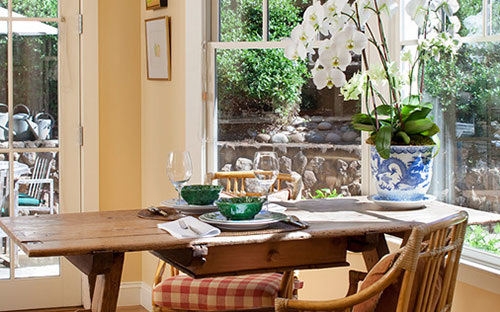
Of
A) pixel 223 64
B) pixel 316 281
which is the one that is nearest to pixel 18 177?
pixel 223 64

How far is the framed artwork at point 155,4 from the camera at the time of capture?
14.0ft

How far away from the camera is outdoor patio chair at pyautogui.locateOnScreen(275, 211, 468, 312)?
6.52 ft

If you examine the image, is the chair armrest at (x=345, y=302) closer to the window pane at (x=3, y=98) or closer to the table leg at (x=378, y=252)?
the table leg at (x=378, y=252)

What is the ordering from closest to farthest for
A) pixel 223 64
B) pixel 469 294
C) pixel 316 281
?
pixel 469 294 < pixel 316 281 < pixel 223 64

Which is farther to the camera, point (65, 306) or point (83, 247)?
point (65, 306)

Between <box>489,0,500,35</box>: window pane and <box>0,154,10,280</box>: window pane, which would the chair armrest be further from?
<box>0,154,10,280</box>: window pane

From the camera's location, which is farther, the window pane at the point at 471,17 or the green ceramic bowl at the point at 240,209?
the window pane at the point at 471,17

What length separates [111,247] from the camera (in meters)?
2.20

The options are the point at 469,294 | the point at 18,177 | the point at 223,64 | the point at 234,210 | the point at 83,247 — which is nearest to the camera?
the point at 83,247

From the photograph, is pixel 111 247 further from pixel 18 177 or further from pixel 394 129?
pixel 18 177

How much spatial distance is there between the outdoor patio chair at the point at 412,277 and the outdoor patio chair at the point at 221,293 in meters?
0.80

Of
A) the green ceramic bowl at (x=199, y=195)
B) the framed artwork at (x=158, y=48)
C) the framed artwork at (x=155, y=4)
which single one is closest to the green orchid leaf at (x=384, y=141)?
the green ceramic bowl at (x=199, y=195)

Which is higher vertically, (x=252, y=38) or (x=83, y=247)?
(x=252, y=38)

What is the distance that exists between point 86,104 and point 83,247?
7.92 ft
